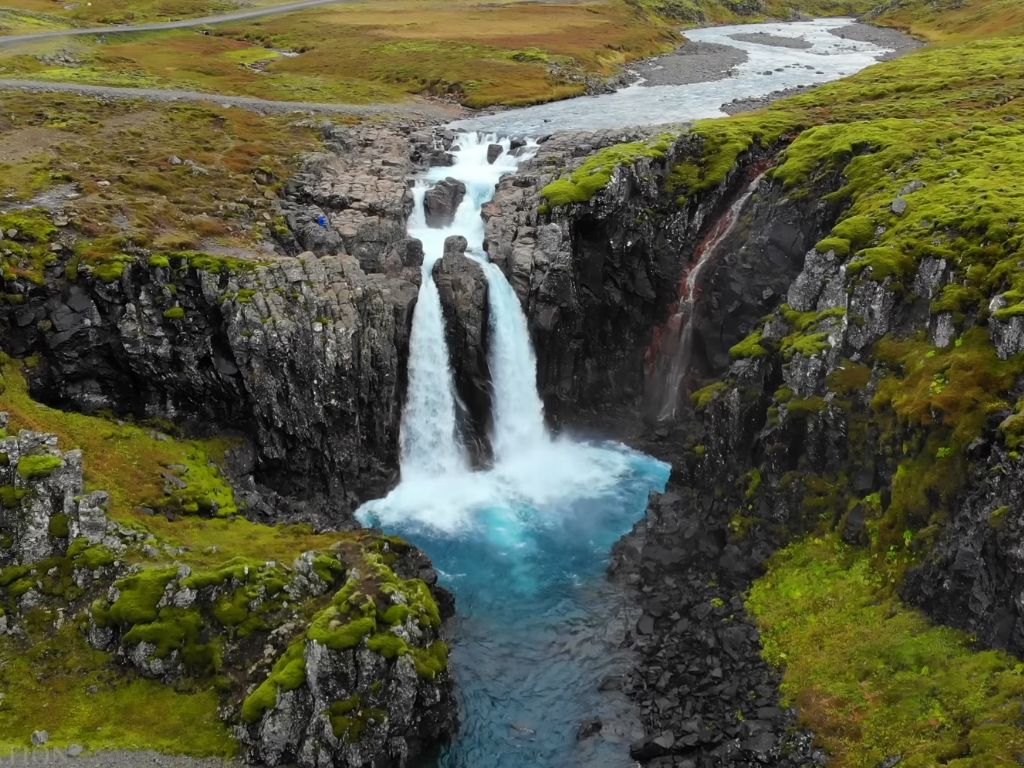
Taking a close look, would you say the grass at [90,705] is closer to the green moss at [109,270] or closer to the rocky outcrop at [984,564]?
the green moss at [109,270]

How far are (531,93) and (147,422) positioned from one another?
6661 centimetres

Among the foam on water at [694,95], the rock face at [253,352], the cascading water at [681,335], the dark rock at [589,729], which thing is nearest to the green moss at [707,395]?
the cascading water at [681,335]

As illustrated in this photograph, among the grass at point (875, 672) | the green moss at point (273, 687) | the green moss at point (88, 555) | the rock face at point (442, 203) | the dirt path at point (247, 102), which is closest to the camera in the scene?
the grass at point (875, 672)

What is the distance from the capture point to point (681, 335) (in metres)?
54.6

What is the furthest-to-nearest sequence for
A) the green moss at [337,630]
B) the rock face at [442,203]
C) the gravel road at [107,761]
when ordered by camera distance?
the rock face at [442,203] < the green moss at [337,630] < the gravel road at [107,761]

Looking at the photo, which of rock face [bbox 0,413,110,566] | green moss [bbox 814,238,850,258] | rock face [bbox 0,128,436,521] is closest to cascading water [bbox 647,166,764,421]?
green moss [bbox 814,238,850,258]

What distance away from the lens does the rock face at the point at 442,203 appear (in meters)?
Result: 58.1

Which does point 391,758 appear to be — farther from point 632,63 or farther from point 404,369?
point 632,63

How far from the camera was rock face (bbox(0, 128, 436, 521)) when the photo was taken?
41656 millimetres

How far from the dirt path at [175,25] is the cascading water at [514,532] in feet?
238

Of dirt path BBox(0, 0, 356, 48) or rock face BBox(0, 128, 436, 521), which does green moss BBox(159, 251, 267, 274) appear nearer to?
rock face BBox(0, 128, 436, 521)

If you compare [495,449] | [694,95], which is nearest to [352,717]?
[495,449]

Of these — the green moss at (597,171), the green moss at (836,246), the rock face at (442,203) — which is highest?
the green moss at (597,171)

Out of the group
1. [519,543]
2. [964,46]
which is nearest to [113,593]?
[519,543]
